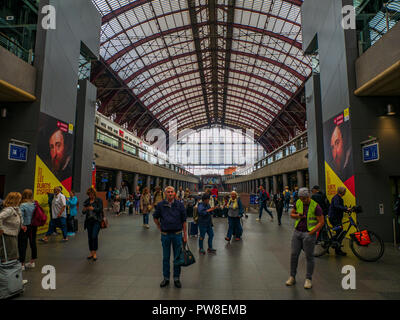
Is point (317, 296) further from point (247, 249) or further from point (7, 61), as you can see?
point (7, 61)

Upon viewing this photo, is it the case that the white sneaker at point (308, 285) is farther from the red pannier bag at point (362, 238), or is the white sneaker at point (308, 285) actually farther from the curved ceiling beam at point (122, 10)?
the curved ceiling beam at point (122, 10)

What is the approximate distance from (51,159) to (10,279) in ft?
24.7

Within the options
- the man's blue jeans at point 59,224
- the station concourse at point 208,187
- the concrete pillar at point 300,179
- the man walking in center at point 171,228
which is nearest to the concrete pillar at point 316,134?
the station concourse at point 208,187

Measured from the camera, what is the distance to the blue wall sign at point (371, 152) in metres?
8.10

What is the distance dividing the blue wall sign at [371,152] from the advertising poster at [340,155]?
1.41 ft

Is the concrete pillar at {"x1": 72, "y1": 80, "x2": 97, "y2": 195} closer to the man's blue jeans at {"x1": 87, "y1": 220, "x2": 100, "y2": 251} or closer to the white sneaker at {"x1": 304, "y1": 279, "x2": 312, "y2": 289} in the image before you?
the man's blue jeans at {"x1": 87, "y1": 220, "x2": 100, "y2": 251}

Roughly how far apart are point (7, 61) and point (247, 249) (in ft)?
32.0

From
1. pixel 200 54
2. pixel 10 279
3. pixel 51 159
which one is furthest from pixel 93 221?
pixel 200 54

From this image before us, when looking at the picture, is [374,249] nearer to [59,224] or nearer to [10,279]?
[10,279]

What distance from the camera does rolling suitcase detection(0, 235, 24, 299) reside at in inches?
152

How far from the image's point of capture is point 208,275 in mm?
5199

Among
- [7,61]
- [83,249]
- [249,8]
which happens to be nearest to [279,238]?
[83,249]

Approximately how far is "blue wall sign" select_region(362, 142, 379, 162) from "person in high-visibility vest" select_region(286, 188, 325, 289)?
497 cm

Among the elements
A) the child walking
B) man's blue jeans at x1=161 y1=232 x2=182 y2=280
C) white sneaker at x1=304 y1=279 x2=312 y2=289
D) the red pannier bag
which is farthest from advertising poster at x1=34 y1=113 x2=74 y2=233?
the red pannier bag
